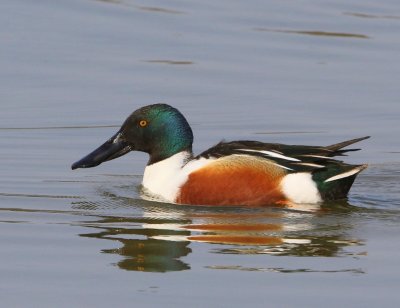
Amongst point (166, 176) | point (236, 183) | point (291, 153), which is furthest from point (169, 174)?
point (291, 153)

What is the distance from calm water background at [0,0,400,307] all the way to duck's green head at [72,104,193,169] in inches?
9.5

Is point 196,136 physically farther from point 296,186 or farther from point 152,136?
point 296,186

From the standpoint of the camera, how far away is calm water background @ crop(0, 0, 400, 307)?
7.01 m

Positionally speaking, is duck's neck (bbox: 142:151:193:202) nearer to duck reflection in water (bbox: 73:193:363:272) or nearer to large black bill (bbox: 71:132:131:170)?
duck reflection in water (bbox: 73:193:363:272)

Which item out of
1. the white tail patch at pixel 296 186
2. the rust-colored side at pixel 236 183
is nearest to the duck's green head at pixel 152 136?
the rust-colored side at pixel 236 183

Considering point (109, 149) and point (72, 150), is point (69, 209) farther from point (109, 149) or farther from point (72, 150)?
point (72, 150)

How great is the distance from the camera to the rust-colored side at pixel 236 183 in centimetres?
921

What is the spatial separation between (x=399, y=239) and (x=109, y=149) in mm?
2670

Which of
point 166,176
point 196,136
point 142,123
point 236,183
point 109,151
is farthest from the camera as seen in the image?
point 196,136

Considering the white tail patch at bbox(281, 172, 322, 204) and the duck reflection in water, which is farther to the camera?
the white tail patch at bbox(281, 172, 322, 204)

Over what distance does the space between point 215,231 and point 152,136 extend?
170cm

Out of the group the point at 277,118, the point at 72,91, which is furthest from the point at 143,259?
the point at 72,91

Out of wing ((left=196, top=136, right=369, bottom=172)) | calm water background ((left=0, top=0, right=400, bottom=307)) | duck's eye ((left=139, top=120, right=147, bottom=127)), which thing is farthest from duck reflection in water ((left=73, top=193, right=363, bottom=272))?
duck's eye ((left=139, top=120, right=147, bottom=127))

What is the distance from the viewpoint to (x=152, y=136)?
984 cm
